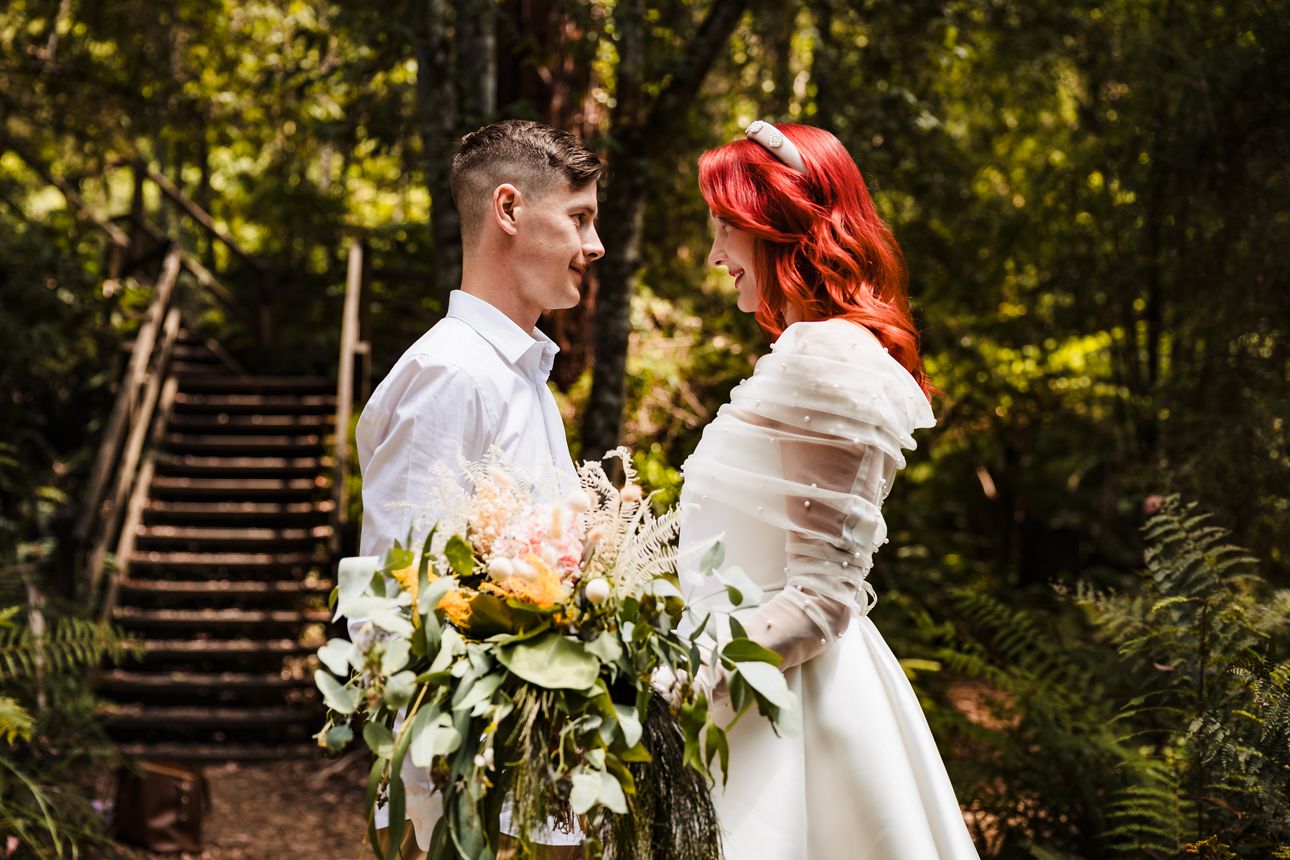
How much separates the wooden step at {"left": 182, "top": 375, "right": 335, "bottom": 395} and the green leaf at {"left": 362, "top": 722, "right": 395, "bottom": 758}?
9.04m

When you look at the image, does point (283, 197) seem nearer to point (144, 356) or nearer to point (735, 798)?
point (144, 356)

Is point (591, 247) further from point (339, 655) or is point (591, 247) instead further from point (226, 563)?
point (226, 563)

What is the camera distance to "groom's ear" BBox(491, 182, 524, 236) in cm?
261

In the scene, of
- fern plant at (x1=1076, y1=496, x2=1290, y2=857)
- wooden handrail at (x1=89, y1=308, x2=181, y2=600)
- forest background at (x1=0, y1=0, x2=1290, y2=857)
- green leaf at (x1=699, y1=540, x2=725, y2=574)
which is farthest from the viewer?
wooden handrail at (x1=89, y1=308, x2=181, y2=600)

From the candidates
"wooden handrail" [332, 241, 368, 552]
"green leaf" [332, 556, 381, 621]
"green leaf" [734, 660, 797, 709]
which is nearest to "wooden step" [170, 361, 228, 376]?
"wooden handrail" [332, 241, 368, 552]

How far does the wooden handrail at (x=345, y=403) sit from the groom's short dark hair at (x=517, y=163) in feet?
20.1

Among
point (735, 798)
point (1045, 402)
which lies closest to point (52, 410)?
point (1045, 402)

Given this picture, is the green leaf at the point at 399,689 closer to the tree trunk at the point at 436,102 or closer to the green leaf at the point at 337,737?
the green leaf at the point at 337,737

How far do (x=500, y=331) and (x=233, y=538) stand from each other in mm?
6954

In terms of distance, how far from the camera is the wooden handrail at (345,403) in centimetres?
855

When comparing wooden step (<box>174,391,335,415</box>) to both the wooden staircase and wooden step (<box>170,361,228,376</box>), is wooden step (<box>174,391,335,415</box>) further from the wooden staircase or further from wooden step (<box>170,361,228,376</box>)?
wooden step (<box>170,361,228,376</box>)

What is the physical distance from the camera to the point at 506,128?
Answer: 268cm

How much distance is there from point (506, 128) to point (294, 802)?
5296mm

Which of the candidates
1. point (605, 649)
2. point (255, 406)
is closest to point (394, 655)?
point (605, 649)
